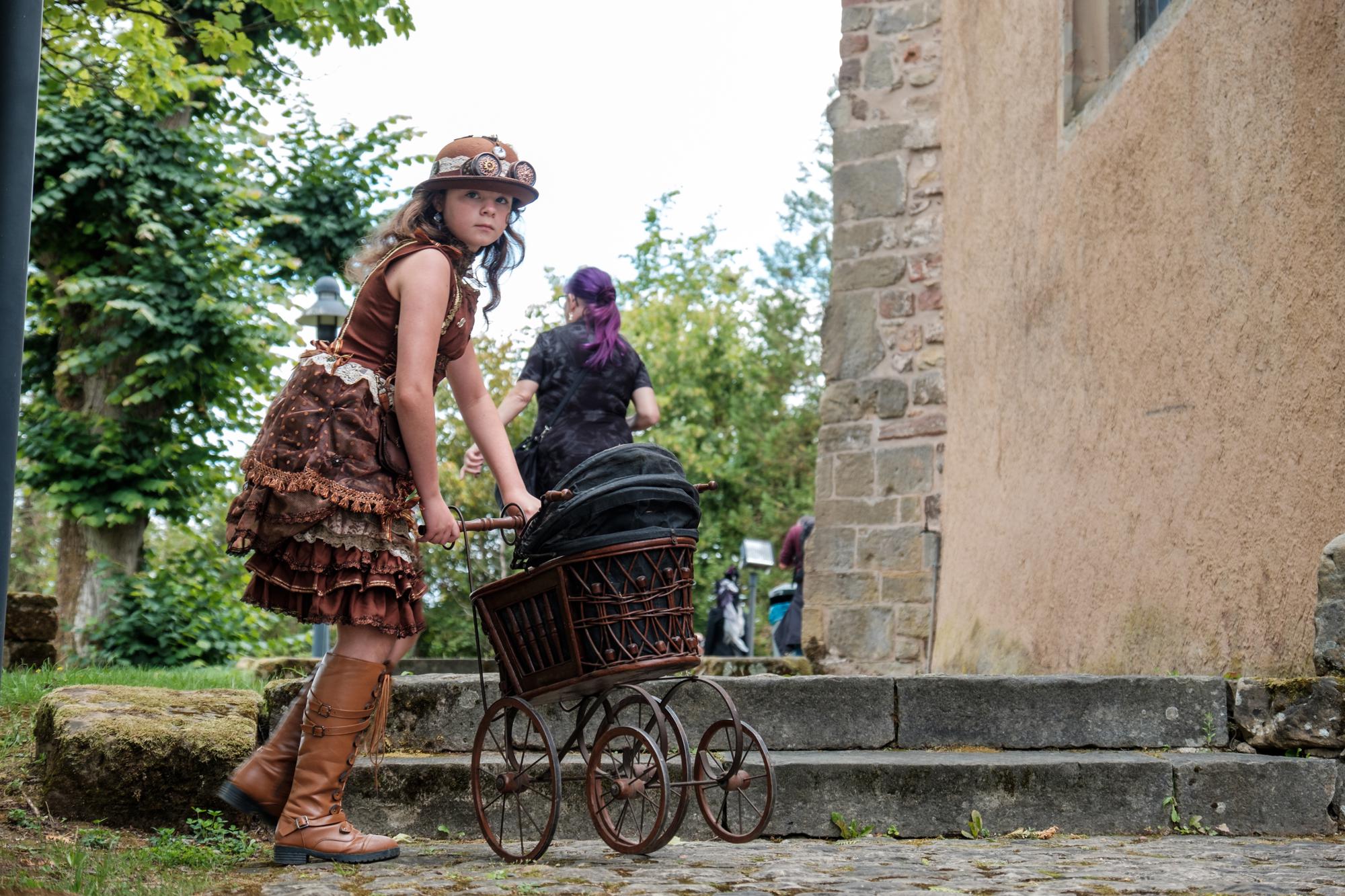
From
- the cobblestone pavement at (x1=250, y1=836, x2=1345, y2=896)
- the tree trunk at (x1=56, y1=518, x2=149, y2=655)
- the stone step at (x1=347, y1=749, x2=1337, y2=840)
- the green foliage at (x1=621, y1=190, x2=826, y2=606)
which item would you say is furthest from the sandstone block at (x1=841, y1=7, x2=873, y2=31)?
the green foliage at (x1=621, y1=190, x2=826, y2=606)

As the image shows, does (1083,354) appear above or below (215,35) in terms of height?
below

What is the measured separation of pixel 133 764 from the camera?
3795 mm

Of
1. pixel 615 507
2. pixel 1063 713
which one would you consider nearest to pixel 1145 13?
pixel 1063 713

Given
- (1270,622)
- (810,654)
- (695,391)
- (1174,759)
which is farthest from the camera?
(695,391)

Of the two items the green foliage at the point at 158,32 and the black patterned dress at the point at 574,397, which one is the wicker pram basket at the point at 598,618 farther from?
the green foliage at the point at 158,32

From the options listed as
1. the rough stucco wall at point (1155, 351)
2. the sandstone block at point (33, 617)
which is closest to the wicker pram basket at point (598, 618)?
the rough stucco wall at point (1155, 351)

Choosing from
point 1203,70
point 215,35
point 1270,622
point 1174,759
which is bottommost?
point 1174,759

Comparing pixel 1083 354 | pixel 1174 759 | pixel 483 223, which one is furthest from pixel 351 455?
pixel 1083 354

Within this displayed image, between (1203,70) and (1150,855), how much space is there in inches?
120

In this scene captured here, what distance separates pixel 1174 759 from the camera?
394 centimetres

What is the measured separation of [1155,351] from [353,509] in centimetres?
351

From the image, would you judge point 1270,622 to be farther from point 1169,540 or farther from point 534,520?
point 534,520

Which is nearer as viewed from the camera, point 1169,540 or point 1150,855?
point 1150,855

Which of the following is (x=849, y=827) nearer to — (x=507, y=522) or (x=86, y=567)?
(x=507, y=522)
